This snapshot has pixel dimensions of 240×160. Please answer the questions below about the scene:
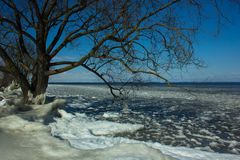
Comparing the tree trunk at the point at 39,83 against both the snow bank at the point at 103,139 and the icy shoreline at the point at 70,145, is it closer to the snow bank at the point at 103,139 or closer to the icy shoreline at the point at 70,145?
the snow bank at the point at 103,139

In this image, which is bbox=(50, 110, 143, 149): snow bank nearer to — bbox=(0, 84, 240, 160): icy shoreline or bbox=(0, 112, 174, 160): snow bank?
bbox=(0, 84, 240, 160): icy shoreline

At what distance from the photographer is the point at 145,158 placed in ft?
12.5

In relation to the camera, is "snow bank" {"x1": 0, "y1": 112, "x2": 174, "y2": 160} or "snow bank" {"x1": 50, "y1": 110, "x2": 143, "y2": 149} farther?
"snow bank" {"x1": 50, "y1": 110, "x2": 143, "y2": 149}

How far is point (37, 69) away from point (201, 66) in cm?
586

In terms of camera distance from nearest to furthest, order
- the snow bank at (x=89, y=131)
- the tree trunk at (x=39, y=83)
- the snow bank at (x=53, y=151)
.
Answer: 1. the snow bank at (x=53, y=151)
2. the snow bank at (x=89, y=131)
3. the tree trunk at (x=39, y=83)

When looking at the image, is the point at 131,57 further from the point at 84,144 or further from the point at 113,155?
the point at 113,155

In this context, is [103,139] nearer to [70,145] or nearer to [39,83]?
[70,145]

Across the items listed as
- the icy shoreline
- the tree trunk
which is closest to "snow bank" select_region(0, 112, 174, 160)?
the icy shoreline

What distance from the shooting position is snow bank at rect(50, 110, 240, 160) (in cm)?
478

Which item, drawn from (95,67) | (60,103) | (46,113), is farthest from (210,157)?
(60,103)

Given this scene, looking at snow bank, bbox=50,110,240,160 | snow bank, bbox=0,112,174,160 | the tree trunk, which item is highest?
the tree trunk

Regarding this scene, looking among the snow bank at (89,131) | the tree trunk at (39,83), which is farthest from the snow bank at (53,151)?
the tree trunk at (39,83)

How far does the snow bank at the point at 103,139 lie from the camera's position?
15.7ft

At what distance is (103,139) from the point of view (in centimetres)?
574
